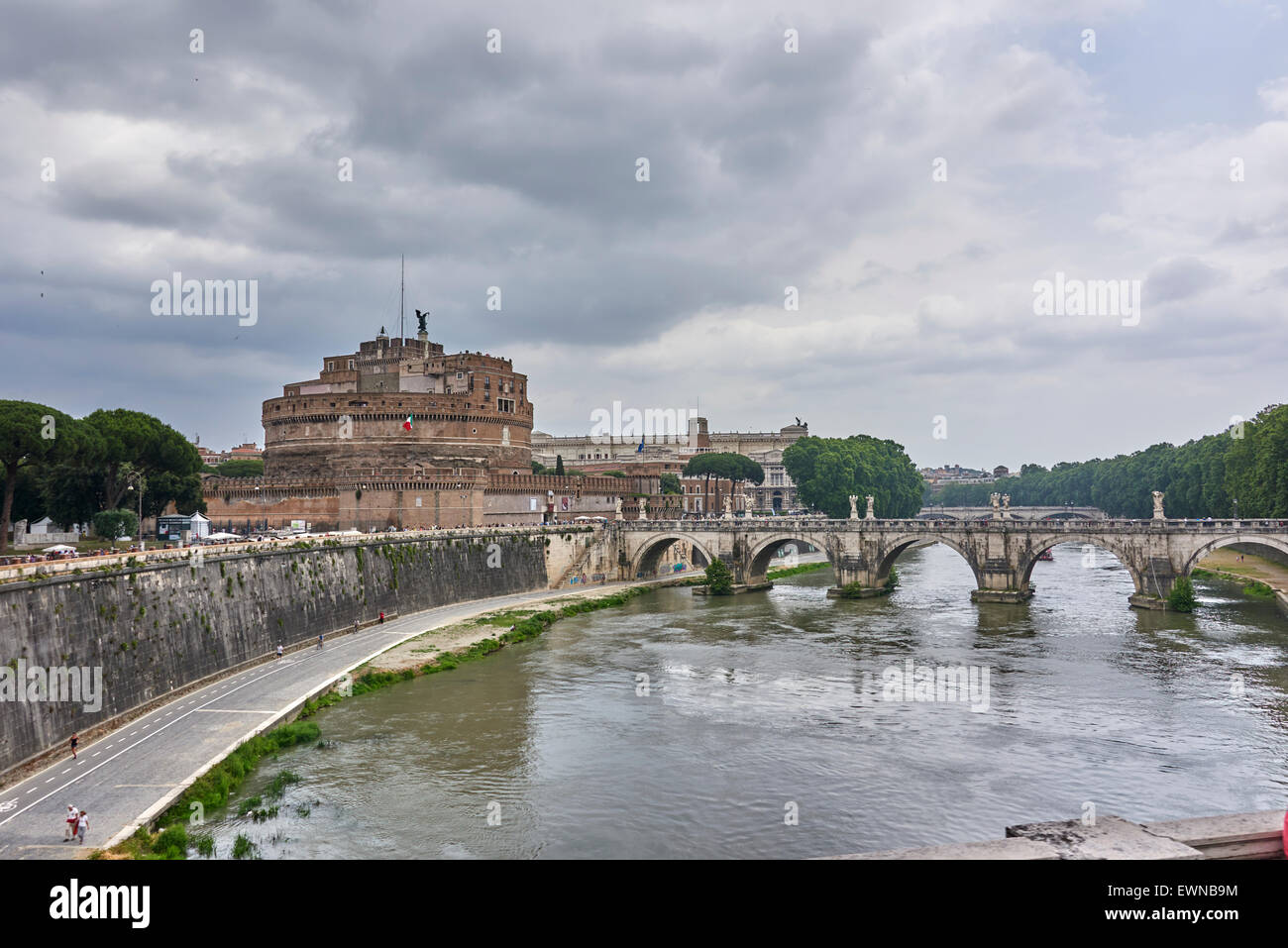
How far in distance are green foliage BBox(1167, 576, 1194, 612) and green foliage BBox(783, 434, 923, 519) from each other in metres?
47.2

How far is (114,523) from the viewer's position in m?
50.7

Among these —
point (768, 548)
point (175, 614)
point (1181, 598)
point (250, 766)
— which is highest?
point (175, 614)

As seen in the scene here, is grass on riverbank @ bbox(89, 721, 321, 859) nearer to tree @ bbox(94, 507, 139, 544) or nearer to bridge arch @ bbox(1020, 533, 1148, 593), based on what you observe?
tree @ bbox(94, 507, 139, 544)

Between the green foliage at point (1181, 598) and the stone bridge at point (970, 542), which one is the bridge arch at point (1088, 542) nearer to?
the stone bridge at point (970, 542)

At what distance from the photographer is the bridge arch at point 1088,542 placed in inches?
2264

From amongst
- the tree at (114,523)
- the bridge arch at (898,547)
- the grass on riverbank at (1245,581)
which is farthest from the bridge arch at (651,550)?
the tree at (114,523)

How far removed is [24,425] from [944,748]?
4321 centimetres

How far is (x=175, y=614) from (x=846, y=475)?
3131 inches

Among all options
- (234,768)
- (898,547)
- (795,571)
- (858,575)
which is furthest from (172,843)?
(795,571)

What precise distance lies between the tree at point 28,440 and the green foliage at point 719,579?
141 ft

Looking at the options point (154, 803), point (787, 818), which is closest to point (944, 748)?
point (787, 818)

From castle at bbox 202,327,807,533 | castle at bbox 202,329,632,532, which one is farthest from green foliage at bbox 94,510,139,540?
castle at bbox 202,329,632,532

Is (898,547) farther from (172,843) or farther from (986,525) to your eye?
(172,843)
